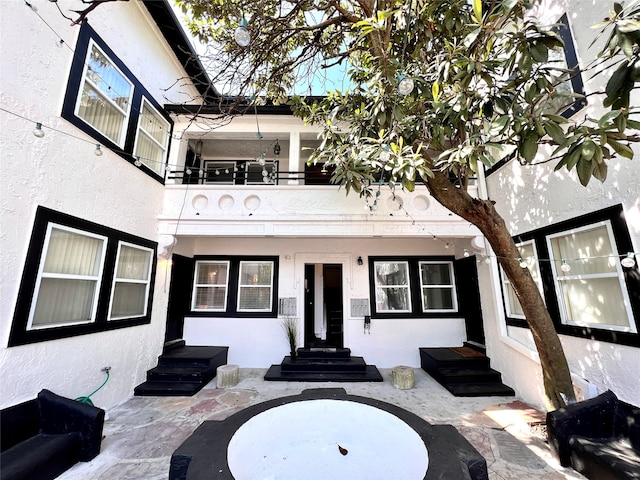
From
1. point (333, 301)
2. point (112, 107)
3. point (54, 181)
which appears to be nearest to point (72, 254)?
point (54, 181)

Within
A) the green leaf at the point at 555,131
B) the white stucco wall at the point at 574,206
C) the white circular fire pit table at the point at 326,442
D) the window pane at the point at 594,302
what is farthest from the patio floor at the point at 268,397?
the green leaf at the point at 555,131

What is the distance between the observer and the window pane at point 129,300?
4.29m

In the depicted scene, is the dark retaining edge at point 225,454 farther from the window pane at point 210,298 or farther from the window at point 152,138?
the window at point 152,138

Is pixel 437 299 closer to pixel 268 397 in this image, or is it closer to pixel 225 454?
pixel 268 397

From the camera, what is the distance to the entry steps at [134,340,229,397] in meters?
4.60

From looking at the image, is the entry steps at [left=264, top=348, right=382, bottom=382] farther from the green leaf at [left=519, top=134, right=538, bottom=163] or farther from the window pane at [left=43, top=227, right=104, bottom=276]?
the green leaf at [left=519, top=134, right=538, bottom=163]

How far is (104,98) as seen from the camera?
406cm

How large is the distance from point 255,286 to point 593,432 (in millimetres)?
5815

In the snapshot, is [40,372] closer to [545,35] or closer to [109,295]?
[109,295]

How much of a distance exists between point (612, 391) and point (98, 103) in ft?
24.8

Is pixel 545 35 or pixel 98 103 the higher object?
pixel 98 103

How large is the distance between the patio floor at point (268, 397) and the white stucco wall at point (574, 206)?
741 mm

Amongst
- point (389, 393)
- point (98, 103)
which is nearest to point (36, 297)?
point (98, 103)

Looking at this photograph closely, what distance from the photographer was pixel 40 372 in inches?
119
